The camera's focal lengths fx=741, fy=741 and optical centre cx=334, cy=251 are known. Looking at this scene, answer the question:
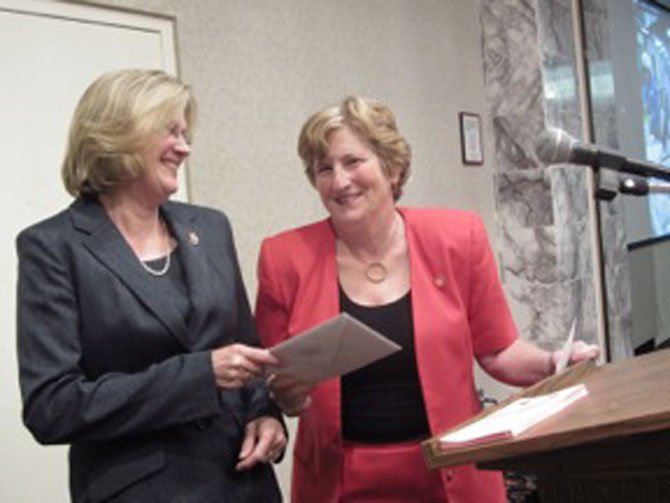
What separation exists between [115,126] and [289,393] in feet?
1.96

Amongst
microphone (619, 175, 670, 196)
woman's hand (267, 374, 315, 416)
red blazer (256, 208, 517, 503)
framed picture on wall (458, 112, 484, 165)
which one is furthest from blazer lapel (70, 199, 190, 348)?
framed picture on wall (458, 112, 484, 165)

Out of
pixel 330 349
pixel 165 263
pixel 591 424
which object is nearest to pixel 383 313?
pixel 330 349

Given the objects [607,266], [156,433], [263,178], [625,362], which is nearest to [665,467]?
[625,362]

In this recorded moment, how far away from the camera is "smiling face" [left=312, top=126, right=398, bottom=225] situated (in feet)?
5.46

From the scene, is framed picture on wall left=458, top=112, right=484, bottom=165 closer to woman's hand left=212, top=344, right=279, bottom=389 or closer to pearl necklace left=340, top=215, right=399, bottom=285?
pearl necklace left=340, top=215, right=399, bottom=285

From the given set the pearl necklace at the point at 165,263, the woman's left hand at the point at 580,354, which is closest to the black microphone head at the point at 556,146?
the woman's left hand at the point at 580,354

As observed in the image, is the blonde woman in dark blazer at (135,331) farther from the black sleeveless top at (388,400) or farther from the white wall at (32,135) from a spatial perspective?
the white wall at (32,135)

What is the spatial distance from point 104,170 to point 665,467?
39.2 inches

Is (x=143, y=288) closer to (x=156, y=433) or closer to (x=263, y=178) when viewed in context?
(x=156, y=433)

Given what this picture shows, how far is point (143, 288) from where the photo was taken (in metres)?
1.27

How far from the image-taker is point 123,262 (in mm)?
1280

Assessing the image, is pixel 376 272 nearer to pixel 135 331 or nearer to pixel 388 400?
pixel 388 400

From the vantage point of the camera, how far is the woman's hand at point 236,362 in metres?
1.25

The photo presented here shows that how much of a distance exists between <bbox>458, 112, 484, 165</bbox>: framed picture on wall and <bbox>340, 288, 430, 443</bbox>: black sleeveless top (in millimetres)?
2288
